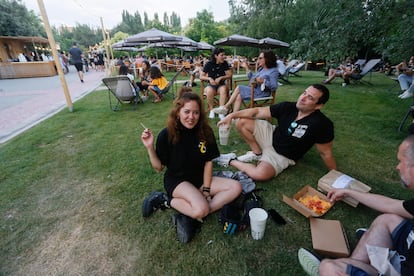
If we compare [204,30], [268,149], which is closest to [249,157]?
[268,149]

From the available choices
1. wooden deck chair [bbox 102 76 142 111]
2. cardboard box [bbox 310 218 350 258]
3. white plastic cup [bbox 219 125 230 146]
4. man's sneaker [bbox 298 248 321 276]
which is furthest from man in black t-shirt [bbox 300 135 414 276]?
wooden deck chair [bbox 102 76 142 111]

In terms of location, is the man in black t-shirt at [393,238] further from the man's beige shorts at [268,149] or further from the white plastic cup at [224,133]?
the white plastic cup at [224,133]

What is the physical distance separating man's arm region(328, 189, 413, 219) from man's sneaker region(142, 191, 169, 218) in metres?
1.54

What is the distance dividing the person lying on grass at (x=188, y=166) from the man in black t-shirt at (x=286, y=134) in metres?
0.63

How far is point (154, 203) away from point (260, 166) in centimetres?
122

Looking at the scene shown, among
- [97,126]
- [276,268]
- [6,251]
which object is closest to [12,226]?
[6,251]

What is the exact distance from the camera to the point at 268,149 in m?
2.59

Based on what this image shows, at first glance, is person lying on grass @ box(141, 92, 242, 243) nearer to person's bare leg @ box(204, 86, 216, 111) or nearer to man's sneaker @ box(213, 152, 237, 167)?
man's sneaker @ box(213, 152, 237, 167)

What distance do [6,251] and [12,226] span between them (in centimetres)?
31

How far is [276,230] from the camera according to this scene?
1.80 metres

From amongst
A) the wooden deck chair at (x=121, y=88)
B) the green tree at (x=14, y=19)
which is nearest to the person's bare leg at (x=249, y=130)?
the wooden deck chair at (x=121, y=88)

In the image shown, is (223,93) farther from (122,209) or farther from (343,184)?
(122,209)

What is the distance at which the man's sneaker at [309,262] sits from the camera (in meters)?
1.38

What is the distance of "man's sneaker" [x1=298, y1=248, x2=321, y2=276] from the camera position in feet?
4.54
